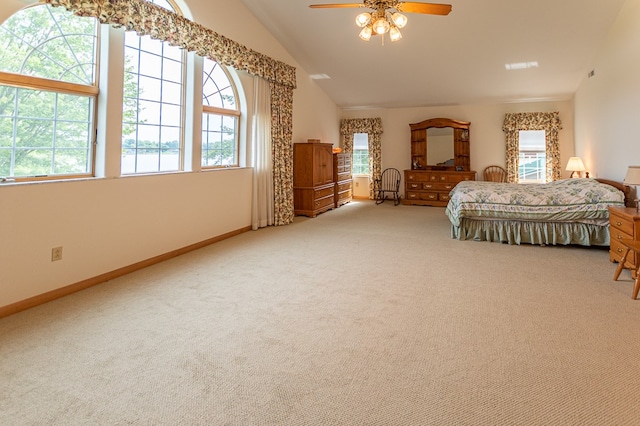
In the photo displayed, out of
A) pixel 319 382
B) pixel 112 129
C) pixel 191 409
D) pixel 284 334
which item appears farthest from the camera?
pixel 112 129

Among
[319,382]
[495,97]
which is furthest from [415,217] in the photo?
[319,382]

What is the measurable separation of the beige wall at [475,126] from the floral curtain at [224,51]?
3845 mm

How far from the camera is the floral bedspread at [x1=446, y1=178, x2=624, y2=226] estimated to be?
441cm

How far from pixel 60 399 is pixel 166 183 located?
276cm

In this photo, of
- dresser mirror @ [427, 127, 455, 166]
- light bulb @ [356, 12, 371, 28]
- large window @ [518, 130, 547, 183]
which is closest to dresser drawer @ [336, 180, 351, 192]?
dresser mirror @ [427, 127, 455, 166]

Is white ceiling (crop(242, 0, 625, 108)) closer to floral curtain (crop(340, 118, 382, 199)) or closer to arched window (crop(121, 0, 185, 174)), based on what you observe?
floral curtain (crop(340, 118, 382, 199))

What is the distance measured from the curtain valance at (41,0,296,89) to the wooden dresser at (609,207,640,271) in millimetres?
4853

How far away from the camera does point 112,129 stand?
11.5 ft

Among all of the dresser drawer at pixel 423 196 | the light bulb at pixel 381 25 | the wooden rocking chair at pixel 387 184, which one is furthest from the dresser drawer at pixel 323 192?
the light bulb at pixel 381 25

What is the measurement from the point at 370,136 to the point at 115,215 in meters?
7.37

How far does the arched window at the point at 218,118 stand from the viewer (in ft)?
16.3

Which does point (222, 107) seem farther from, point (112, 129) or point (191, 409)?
point (191, 409)

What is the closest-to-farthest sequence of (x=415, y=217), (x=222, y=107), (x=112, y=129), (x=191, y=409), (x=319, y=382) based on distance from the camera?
1. (x=191, y=409)
2. (x=319, y=382)
3. (x=112, y=129)
4. (x=222, y=107)
5. (x=415, y=217)

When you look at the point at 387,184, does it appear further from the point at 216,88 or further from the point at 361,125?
the point at 216,88
